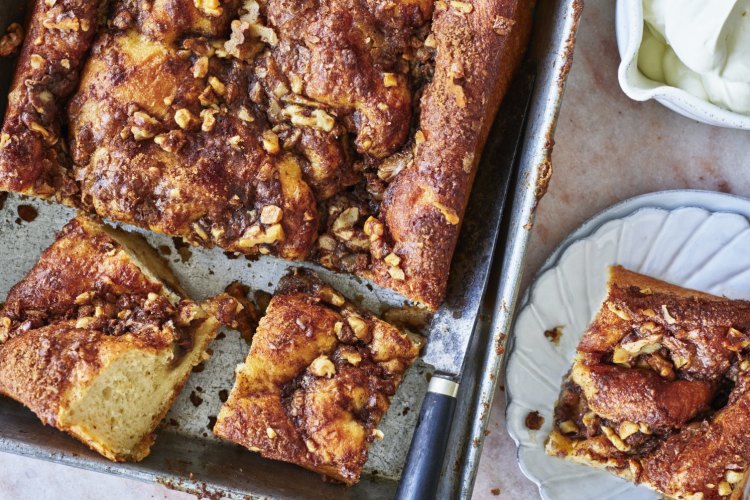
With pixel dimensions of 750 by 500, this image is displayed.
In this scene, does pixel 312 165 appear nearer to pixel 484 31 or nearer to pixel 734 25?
pixel 484 31

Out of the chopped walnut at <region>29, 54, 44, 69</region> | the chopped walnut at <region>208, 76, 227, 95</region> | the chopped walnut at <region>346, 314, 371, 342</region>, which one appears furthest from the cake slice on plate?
the chopped walnut at <region>208, 76, 227, 95</region>

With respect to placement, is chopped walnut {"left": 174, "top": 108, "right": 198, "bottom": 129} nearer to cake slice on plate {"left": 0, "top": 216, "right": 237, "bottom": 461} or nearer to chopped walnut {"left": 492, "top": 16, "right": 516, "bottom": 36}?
cake slice on plate {"left": 0, "top": 216, "right": 237, "bottom": 461}

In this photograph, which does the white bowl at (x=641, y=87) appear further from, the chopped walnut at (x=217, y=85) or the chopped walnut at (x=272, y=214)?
the chopped walnut at (x=217, y=85)

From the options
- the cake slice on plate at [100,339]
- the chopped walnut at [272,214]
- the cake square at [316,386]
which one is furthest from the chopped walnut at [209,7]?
the cake square at [316,386]

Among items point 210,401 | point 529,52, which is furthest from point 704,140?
point 210,401

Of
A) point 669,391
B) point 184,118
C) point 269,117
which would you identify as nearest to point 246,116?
point 269,117

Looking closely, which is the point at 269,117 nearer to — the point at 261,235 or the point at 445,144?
the point at 261,235
